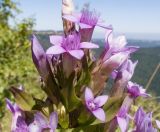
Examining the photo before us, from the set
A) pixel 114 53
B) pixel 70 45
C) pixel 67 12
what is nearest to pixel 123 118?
pixel 114 53

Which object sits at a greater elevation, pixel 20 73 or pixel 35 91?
pixel 20 73

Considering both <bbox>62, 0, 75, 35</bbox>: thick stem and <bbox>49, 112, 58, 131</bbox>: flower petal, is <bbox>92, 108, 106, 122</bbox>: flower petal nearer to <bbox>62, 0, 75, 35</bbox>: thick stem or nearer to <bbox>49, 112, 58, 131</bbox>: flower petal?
<bbox>49, 112, 58, 131</bbox>: flower petal

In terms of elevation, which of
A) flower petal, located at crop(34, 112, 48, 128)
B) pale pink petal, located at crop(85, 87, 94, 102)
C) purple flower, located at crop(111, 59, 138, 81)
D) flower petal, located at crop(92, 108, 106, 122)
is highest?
purple flower, located at crop(111, 59, 138, 81)

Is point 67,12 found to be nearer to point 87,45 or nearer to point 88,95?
point 87,45

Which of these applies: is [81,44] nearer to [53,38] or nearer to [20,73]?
[53,38]

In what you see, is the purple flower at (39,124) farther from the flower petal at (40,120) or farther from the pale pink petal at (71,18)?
the pale pink petal at (71,18)

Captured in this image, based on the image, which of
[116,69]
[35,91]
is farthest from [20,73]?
[116,69]

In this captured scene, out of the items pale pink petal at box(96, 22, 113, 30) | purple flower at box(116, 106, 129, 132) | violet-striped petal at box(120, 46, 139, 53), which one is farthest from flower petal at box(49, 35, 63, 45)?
purple flower at box(116, 106, 129, 132)
